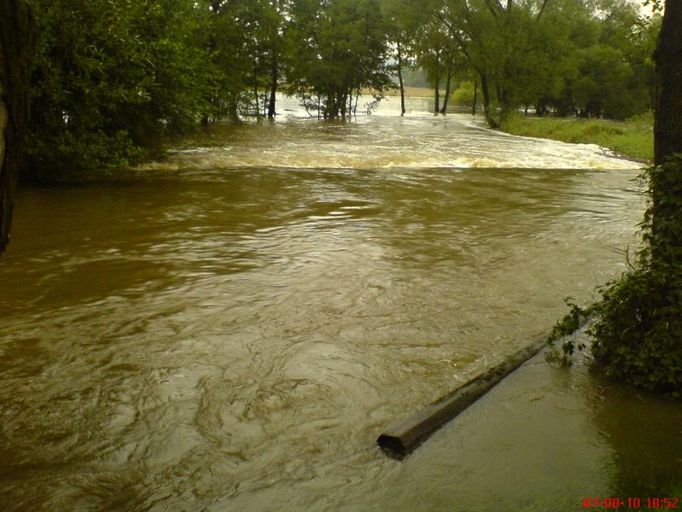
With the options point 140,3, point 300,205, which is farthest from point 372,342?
point 140,3

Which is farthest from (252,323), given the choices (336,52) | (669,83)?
(336,52)

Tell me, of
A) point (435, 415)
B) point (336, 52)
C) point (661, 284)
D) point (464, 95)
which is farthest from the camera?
point (464, 95)

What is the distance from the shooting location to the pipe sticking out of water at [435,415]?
13.5 feet

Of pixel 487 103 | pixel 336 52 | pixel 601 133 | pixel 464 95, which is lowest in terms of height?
pixel 601 133

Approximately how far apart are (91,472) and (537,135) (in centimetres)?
3896

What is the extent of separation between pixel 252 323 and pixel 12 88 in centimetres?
433

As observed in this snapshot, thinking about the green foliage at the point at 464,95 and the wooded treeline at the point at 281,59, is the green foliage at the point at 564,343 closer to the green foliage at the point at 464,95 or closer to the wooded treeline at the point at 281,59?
the wooded treeline at the point at 281,59

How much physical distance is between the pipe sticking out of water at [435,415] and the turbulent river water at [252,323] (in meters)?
0.14

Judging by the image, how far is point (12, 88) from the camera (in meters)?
2.96

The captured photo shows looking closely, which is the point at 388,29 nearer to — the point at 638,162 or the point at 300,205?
the point at 638,162

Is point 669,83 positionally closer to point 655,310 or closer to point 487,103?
point 655,310
